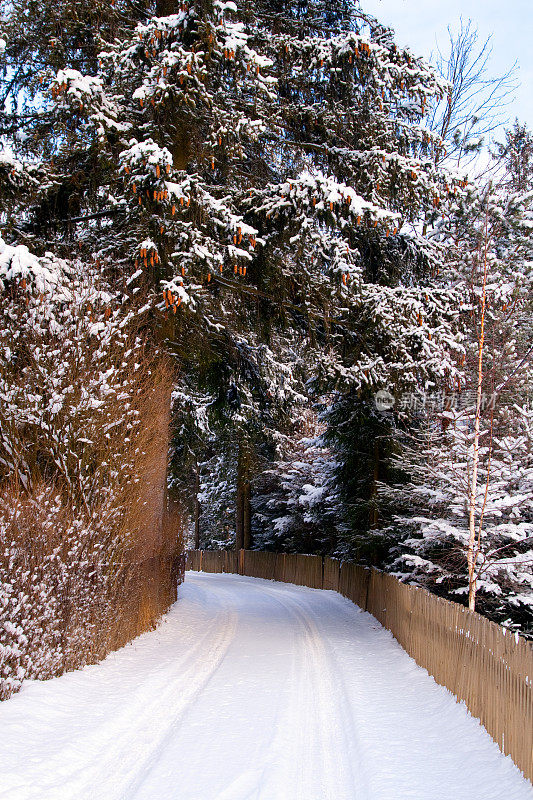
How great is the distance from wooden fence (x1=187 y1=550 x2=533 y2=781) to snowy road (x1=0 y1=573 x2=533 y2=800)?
0.21 metres

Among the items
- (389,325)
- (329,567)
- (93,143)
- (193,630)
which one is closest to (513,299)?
(389,325)

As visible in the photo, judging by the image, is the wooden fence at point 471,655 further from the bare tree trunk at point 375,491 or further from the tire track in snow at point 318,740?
the bare tree trunk at point 375,491

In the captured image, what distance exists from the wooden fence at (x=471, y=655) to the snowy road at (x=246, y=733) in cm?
21

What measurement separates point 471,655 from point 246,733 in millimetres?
2511

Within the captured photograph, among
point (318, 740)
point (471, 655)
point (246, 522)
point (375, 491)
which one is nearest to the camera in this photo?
point (318, 740)

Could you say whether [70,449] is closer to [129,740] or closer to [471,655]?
[129,740]

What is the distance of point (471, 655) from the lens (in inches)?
278

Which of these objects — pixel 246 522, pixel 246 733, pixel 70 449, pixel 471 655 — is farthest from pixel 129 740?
pixel 246 522

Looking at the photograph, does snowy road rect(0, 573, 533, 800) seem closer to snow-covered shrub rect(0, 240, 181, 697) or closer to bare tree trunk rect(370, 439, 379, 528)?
snow-covered shrub rect(0, 240, 181, 697)

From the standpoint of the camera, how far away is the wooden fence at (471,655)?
5355 mm

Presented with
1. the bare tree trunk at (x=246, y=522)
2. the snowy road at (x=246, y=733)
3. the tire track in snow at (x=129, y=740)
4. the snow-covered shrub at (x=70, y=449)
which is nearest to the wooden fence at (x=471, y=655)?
the snowy road at (x=246, y=733)

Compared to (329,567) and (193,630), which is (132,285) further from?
(329,567)

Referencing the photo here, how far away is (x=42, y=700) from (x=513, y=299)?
31.9 feet

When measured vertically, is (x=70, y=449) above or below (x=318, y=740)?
above
